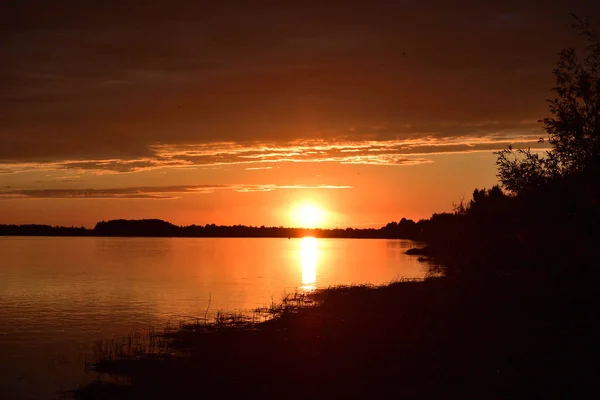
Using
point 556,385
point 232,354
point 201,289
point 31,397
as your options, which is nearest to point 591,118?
point 556,385

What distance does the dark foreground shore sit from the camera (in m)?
19.3

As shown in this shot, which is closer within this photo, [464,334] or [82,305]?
[464,334]

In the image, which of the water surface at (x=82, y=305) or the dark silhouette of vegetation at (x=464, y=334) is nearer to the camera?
the dark silhouette of vegetation at (x=464, y=334)

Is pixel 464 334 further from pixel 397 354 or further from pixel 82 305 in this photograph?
pixel 82 305

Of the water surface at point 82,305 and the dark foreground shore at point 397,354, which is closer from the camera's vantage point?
the dark foreground shore at point 397,354

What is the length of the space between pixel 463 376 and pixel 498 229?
35089 mm

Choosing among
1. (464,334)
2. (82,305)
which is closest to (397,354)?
(464,334)

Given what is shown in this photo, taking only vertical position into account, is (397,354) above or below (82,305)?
above

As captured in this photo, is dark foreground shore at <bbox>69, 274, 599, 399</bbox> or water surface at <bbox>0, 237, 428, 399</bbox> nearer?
dark foreground shore at <bbox>69, 274, 599, 399</bbox>

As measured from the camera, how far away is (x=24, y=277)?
3000 inches

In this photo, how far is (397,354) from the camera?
22.8 meters

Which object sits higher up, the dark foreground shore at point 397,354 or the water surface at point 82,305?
the dark foreground shore at point 397,354

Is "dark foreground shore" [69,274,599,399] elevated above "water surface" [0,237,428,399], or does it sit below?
above

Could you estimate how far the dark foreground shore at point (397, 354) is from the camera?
19328mm
